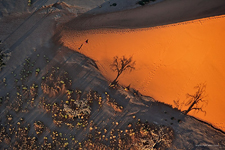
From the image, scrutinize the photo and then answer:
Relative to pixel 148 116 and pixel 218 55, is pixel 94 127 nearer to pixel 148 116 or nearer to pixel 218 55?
pixel 148 116

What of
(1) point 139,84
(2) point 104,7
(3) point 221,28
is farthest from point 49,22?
(3) point 221,28

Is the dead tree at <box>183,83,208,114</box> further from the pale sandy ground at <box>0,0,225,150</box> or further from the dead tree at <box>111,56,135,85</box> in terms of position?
the dead tree at <box>111,56,135,85</box>

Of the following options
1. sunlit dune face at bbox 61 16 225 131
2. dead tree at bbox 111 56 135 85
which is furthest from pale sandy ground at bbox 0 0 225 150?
dead tree at bbox 111 56 135 85

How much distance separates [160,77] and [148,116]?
3121mm

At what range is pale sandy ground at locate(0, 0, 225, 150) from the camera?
15156 mm

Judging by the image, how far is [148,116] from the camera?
15.7m

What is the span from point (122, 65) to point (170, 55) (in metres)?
3.66

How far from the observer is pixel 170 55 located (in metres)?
16.5

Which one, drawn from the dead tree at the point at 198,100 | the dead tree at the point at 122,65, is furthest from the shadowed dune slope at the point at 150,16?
the dead tree at the point at 198,100

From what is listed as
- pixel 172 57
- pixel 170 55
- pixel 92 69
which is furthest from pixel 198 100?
pixel 92 69

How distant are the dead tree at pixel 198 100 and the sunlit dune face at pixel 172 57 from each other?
0.29 m

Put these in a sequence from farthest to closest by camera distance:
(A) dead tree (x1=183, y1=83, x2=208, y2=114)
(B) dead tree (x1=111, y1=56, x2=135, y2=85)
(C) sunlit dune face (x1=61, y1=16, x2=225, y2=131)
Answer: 1. (B) dead tree (x1=111, y1=56, x2=135, y2=85)
2. (A) dead tree (x1=183, y1=83, x2=208, y2=114)
3. (C) sunlit dune face (x1=61, y1=16, x2=225, y2=131)

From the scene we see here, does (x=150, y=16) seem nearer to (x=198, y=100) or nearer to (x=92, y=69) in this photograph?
(x=92, y=69)

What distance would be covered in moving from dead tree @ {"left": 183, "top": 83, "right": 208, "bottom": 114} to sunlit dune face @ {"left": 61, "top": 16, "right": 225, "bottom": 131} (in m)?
0.29
